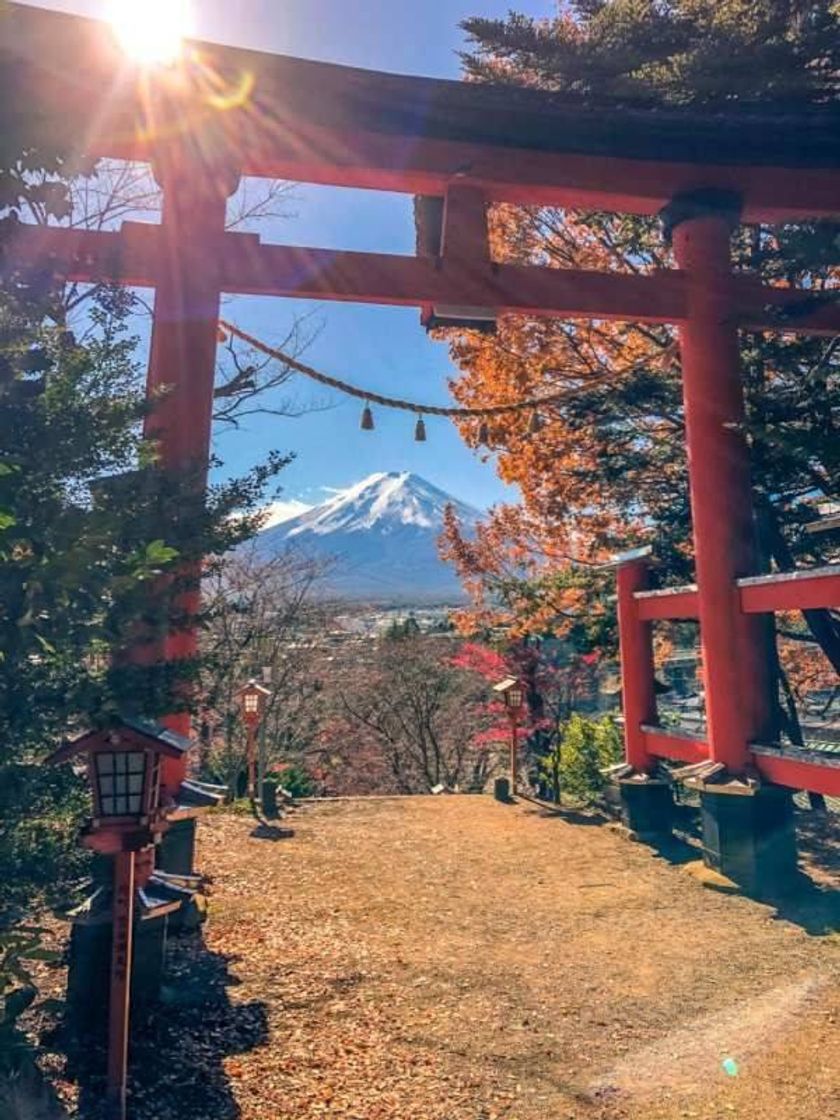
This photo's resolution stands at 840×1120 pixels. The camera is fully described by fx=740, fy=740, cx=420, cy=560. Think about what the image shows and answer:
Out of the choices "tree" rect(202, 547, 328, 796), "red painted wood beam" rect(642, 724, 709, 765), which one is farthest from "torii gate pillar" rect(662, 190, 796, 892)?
"tree" rect(202, 547, 328, 796)

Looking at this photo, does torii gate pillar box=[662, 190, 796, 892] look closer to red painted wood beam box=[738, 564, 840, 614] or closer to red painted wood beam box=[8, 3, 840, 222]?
red painted wood beam box=[738, 564, 840, 614]

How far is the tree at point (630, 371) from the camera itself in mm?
6223

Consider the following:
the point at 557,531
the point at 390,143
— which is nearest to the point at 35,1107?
the point at 390,143

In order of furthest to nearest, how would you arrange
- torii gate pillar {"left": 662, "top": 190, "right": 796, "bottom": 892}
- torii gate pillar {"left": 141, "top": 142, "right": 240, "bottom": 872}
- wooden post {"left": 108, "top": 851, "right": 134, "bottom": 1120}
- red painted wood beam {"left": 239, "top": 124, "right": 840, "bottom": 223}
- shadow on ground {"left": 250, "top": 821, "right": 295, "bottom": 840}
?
shadow on ground {"left": 250, "top": 821, "right": 295, "bottom": 840}, torii gate pillar {"left": 662, "top": 190, "right": 796, "bottom": 892}, red painted wood beam {"left": 239, "top": 124, "right": 840, "bottom": 223}, torii gate pillar {"left": 141, "top": 142, "right": 240, "bottom": 872}, wooden post {"left": 108, "top": 851, "right": 134, "bottom": 1120}

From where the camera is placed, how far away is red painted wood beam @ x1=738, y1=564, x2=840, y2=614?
5.55 meters

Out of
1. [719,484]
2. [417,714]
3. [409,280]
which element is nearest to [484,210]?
[409,280]

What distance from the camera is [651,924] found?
5.38 m

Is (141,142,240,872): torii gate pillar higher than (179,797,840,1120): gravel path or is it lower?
higher

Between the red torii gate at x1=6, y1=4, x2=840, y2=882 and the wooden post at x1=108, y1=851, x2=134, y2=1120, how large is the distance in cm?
207

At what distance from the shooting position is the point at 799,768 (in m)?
5.85

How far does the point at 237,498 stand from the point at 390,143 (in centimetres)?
384

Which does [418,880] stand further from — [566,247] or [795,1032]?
[566,247]

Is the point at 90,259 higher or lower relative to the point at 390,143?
lower

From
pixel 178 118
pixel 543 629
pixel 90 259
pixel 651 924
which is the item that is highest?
pixel 178 118
